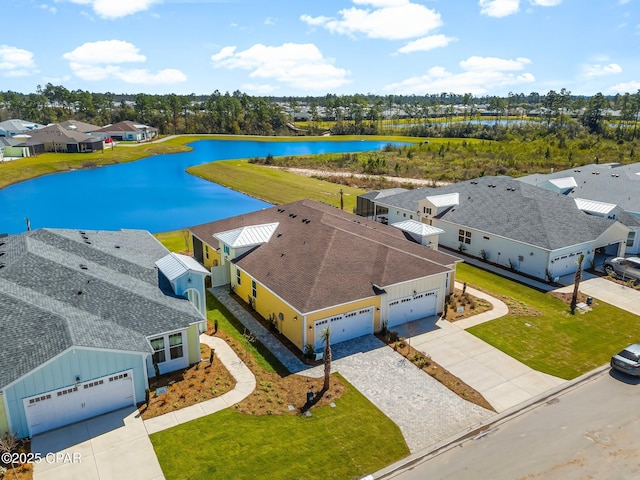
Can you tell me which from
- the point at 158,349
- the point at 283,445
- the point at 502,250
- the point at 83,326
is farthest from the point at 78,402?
the point at 502,250

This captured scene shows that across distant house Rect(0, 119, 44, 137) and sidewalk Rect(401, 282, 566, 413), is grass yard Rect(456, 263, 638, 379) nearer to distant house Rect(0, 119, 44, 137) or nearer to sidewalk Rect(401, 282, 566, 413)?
sidewalk Rect(401, 282, 566, 413)

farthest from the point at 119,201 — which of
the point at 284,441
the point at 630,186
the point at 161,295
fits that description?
the point at 630,186

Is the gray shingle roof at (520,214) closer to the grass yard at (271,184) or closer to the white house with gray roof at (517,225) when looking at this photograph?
the white house with gray roof at (517,225)

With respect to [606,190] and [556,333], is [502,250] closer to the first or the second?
[556,333]

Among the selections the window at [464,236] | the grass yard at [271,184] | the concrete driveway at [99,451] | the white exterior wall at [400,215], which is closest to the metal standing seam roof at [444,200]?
the white exterior wall at [400,215]

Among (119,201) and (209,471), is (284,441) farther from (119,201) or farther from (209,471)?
(119,201)

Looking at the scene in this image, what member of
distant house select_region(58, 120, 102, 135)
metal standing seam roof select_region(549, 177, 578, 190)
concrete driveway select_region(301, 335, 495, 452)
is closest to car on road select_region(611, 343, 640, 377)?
concrete driveway select_region(301, 335, 495, 452)
